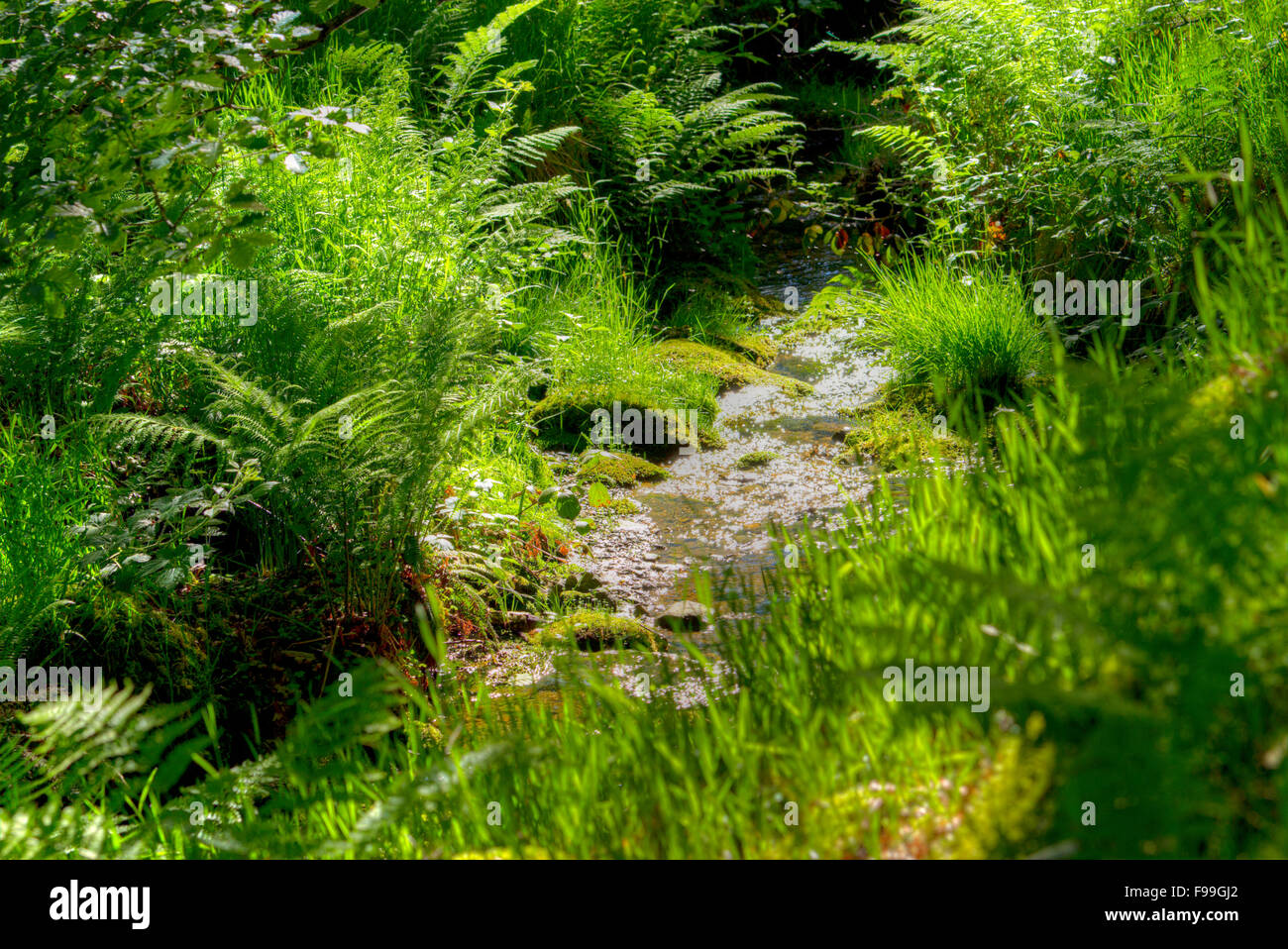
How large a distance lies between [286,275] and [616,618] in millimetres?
2262

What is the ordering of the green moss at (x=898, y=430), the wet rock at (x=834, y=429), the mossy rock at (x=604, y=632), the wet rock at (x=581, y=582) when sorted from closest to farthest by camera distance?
the mossy rock at (x=604, y=632) → the wet rock at (x=581, y=582) → the green moss at (x=898, y=430) → the wet rock at (x=834, y=429)

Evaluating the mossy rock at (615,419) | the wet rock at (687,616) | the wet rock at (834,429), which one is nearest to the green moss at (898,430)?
the wet rock at (834,429)

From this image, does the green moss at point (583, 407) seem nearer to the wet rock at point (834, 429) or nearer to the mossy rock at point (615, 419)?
the mossy rock at point (615, 419)

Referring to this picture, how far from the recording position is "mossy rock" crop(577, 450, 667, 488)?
559 cm

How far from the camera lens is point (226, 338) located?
14.9ft

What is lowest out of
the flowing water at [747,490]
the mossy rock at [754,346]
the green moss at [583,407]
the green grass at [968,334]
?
the flowing water at [747,490]

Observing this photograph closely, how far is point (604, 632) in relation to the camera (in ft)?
13.6

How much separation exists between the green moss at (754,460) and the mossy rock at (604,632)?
161cm

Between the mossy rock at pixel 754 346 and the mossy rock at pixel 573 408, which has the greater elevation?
the mossy rock at pixel 754 346

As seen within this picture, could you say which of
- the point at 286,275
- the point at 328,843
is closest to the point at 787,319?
the point at 286,275

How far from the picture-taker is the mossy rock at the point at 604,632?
4105 mm

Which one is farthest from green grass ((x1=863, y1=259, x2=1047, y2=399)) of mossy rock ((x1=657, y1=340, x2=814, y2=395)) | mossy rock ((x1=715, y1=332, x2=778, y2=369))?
mossy rock ((x1=715, y1=332, x2=778, y2=369))

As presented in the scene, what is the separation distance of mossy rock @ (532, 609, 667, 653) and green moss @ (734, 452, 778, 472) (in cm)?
161
